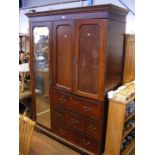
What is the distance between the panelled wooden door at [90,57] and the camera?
6.25 ft

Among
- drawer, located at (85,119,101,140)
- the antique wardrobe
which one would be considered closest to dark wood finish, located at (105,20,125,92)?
the antique wardrobe

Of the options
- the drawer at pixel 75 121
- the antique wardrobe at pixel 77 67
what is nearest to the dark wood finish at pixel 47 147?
the antique wardrobe at pixel 77 67

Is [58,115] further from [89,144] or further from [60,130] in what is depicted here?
[89,144]

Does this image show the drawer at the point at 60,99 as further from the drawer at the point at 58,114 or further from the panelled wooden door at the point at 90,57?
the panelled wooden door at the point at 90,57

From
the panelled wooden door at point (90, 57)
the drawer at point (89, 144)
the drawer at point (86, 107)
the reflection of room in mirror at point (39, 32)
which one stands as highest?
the reflection of room in mirror at point (39, 32)

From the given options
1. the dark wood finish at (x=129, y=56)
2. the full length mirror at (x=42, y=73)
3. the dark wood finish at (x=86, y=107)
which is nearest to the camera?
the dark wood finish at (x=86, y=107)

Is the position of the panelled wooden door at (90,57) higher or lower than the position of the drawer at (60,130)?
higher

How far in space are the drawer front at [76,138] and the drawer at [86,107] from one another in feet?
1.09

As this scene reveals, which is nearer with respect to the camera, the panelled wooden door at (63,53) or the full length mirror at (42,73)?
the panelled wooden door at (63,53)

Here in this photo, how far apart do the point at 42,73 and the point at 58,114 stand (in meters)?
0.63

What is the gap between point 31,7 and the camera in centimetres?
427
